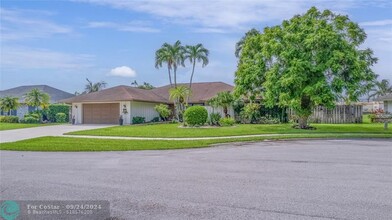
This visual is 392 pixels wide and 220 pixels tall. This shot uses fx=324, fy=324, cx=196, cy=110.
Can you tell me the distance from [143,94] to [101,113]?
4.98 meters

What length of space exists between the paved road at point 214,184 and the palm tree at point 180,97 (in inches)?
781

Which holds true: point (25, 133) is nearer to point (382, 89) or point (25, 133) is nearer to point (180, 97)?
point (180, 97)

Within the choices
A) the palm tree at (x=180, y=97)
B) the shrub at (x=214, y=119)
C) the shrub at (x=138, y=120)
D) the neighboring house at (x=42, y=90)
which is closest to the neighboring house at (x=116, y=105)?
the shrub at (x=138, y=120)

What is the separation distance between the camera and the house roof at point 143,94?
3196cm

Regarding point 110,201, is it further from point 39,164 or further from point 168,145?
point 168,145

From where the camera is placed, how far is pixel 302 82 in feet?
66.4

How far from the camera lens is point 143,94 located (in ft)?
116

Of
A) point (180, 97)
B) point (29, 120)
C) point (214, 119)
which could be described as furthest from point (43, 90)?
point (214, 119)

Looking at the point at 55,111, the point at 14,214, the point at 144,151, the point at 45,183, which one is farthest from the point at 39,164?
the point at 55,111

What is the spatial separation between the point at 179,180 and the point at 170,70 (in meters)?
27.7

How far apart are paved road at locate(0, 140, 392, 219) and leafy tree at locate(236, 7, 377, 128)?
9.15 meters

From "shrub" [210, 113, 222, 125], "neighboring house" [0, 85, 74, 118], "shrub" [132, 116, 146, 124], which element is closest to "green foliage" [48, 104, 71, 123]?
"neighboring house" [0, 85, 74, 118]

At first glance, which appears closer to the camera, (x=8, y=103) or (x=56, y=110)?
(x=8, y=103)

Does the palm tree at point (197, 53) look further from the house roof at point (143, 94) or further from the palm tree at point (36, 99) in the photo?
the palm tree at point (36, 99)
